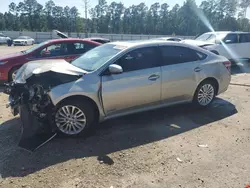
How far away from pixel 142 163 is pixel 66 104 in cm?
152

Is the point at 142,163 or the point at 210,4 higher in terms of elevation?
the point at 210,4

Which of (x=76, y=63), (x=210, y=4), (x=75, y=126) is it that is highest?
(x=210, y=4)

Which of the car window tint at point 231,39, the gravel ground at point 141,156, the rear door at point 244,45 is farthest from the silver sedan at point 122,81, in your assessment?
the rear door at point 244,45

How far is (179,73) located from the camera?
5.02 m

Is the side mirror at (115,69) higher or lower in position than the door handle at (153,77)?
higher

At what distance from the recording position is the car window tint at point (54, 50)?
8039 mm

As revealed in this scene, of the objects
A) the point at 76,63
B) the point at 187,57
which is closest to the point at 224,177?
the point at 187,57

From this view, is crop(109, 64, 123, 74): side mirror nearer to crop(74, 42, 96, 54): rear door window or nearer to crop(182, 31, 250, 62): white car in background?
crop(74, 42, 96, 54): rear door window

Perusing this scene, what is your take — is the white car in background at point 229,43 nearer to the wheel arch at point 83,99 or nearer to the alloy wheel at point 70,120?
the wheel arch at point 83,99

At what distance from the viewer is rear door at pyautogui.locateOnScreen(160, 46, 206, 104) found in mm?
4902

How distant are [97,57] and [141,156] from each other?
2.13 metres

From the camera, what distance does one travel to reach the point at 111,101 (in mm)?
4344

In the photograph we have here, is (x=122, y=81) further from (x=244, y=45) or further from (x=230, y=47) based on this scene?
(x=244, y=45)

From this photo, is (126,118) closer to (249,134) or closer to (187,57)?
(187,57)
